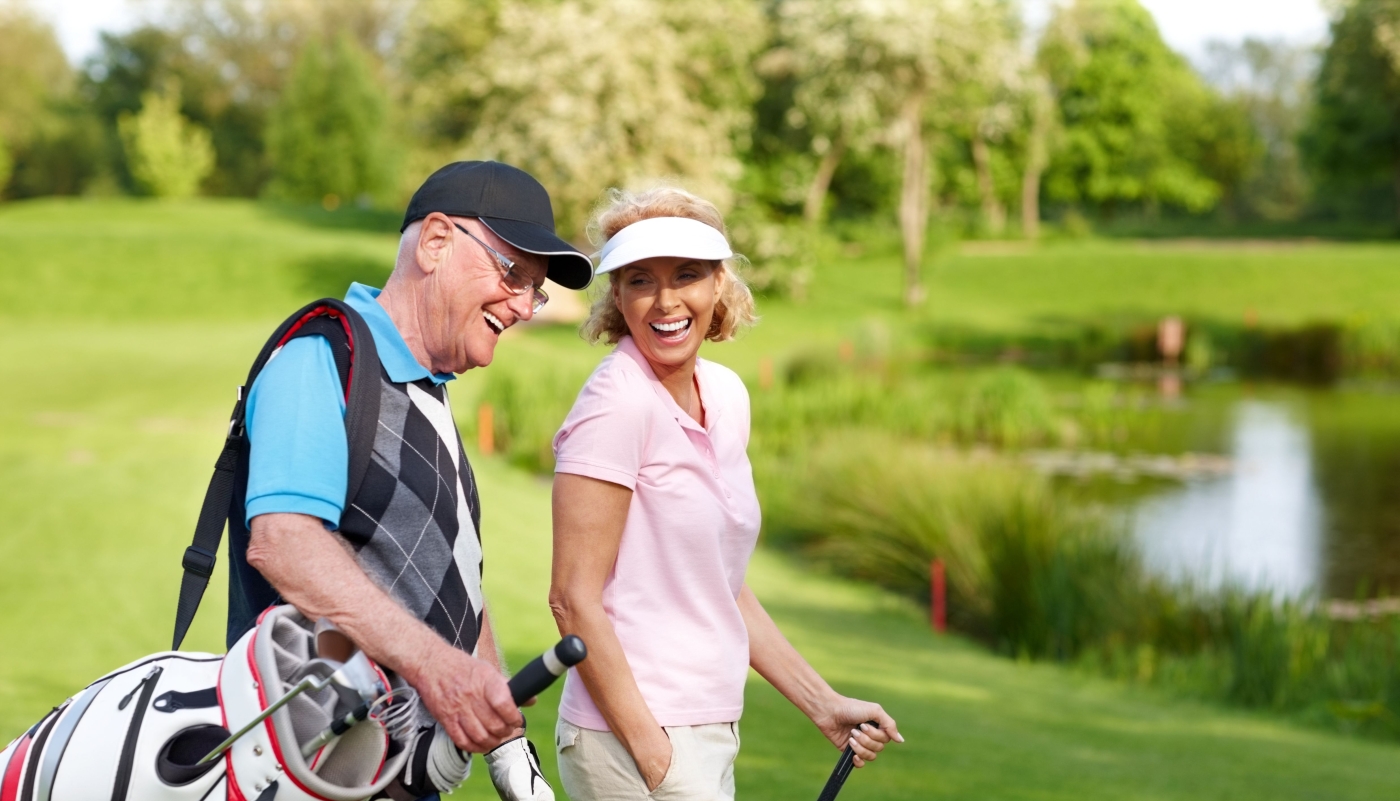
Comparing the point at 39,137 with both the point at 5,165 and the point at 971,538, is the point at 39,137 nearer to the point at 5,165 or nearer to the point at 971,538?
the point at 5,165

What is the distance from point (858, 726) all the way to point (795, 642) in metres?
5.56

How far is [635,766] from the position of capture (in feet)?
8.11

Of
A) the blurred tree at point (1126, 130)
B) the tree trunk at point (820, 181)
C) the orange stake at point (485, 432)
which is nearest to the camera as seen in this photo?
the orange stake at point (485, 432)

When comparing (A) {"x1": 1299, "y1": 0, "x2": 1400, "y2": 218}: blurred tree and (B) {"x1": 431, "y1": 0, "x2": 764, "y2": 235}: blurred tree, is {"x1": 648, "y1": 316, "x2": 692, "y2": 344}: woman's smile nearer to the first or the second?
(B) {"x1": 431, "y1": 0, "x2": 764, "y2": 235}: blurred tree

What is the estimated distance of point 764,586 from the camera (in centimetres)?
1030

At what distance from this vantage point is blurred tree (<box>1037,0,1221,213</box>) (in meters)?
59.0

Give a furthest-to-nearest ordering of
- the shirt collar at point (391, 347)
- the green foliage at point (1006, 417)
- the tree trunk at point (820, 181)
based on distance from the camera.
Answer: the tree trunk at point (820, 181), the green foliage at point (1006, 417), the shirt collar at point (391, 347)

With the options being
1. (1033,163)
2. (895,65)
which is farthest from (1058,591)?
(1033,163)

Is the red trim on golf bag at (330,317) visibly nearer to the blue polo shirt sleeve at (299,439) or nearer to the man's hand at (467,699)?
the blue polo shirt sleeve at (299,439)

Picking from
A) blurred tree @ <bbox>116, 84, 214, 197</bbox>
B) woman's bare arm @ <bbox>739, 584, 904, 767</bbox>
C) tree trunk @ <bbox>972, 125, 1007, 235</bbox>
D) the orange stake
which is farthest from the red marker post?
blurred tree @ <bbox>116, 84, 214, 197</bbox>

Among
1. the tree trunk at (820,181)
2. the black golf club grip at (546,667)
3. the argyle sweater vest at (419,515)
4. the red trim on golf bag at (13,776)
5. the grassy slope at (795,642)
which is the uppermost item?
the tree trunk at (820,181)

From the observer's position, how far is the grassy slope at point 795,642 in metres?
5.62

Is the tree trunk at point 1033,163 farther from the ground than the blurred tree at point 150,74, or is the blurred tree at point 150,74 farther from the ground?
the blurred tree at point 150,74

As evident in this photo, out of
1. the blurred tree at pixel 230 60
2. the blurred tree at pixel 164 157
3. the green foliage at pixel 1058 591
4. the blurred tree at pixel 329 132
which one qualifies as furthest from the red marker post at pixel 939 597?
the blurred tree at pixel 230 60
